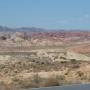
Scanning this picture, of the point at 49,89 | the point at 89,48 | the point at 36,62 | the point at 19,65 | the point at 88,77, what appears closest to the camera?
the point at 49,89

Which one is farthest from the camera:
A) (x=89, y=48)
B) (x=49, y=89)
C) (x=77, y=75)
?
(x=89, y=48)

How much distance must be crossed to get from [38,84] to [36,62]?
103ft

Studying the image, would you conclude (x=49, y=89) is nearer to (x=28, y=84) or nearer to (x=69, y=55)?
(x=28, y=84)

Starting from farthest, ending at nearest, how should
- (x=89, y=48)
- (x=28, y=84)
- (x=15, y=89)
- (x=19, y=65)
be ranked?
(x=89, y=48), (x=19, y=65), (x=28, y=84), (x=15, y=89)

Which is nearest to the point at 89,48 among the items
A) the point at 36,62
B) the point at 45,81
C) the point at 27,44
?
the point at 36,62

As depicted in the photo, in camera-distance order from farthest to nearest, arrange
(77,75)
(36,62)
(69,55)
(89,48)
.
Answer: (89,48)
(69,55)
(36,62)
(77,75)

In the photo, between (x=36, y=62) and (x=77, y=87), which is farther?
(x=36, y=62)

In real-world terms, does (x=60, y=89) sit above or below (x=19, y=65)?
above

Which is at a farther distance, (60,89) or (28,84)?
(28,84)

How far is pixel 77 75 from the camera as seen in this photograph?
3650 cm

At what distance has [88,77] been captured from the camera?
33.3 meters

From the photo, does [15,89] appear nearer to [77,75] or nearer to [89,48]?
[77,75]

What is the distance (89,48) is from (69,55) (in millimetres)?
16514

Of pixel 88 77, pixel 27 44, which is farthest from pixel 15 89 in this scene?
pixel 27 44
